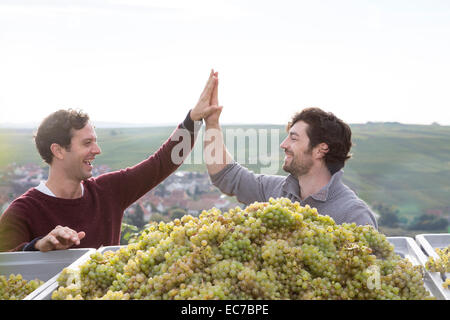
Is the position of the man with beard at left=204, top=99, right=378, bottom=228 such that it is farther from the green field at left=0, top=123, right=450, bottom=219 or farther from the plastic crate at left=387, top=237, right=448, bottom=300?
the green field at left=0, top=123, right=450, bottom=219

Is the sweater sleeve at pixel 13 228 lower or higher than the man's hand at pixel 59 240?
lower

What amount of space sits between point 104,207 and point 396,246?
1.94 m

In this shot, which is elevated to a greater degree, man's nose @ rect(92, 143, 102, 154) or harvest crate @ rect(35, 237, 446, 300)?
man's nose @ rect(92, 143, 102, 154)

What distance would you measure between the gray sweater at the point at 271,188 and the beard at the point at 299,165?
0.05 m

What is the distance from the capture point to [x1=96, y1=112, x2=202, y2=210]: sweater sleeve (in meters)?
3.18

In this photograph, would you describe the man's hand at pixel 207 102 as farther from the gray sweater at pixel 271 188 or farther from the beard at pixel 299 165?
the beard at pixel 299 165

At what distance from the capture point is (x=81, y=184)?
10.2ft

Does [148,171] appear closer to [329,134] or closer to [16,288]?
[329,134]

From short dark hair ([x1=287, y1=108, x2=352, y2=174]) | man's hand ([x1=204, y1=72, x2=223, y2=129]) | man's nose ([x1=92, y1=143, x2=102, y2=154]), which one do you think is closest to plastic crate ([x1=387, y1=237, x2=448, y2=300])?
short dark hair ([x1=287, y1=108, x2=352, y2=174])

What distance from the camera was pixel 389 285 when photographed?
1.43 m

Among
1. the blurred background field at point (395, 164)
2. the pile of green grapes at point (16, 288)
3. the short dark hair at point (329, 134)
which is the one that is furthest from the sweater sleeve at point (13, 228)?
the blurred background field at point (395, 164)

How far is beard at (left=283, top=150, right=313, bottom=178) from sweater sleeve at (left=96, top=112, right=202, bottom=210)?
2.31ft

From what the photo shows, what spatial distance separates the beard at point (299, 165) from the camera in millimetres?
3084

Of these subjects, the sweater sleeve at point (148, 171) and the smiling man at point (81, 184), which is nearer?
the smiling man at point (81, 184)
